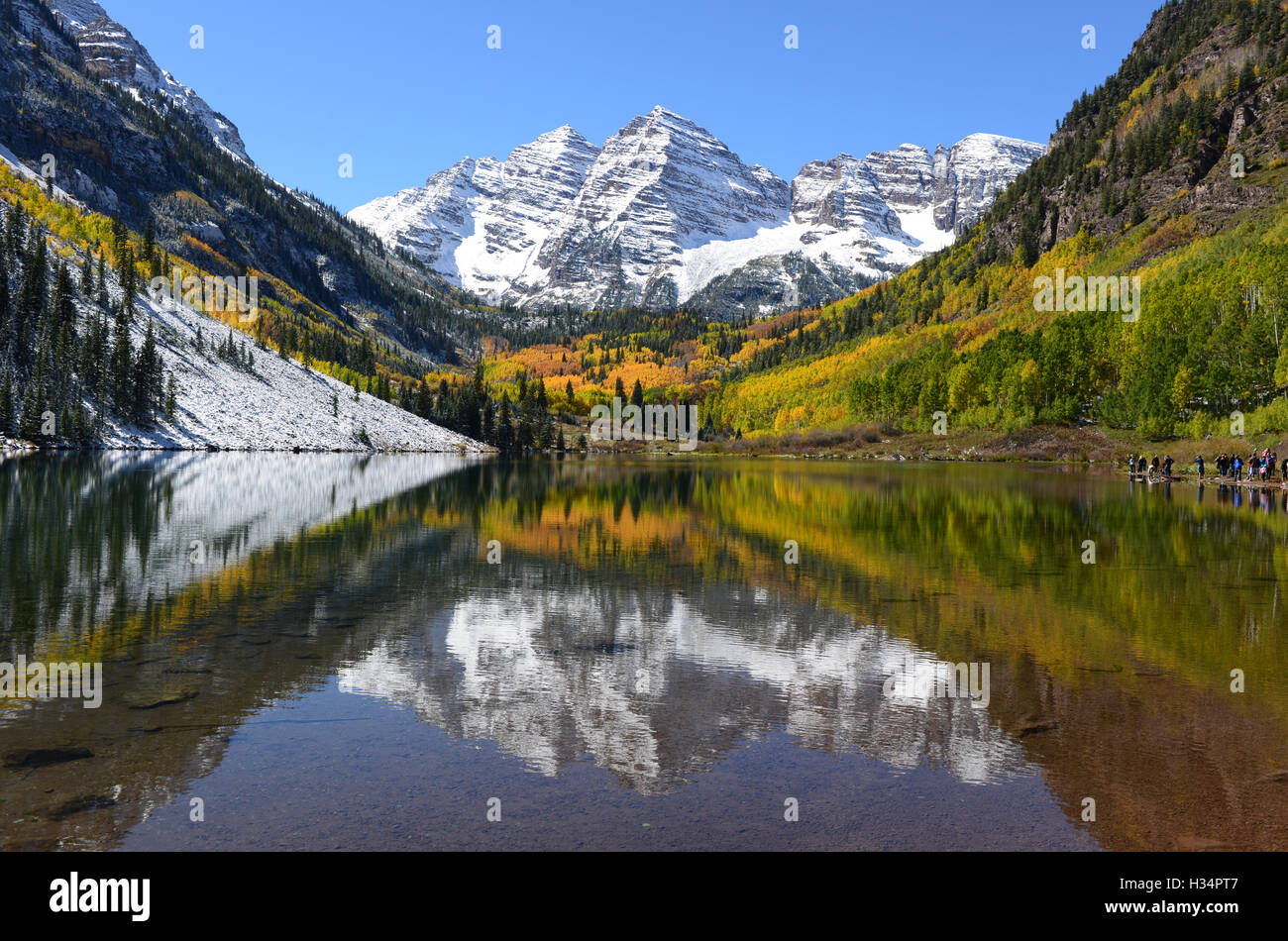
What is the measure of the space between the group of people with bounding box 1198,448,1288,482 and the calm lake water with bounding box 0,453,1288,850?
1678 inches

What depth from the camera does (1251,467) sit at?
235ft

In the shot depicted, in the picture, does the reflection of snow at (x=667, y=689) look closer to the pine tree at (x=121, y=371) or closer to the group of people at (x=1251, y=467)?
the group of people at (x=1251, y=467)

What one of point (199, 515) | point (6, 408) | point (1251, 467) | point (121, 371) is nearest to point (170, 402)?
point (121, 371)

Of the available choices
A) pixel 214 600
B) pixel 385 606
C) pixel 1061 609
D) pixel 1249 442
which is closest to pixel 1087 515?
pixel 1061 609

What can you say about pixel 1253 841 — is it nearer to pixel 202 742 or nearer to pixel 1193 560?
pixel 202 742

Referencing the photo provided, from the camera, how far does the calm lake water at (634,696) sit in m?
8.01

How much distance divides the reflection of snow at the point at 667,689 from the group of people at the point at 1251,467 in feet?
204

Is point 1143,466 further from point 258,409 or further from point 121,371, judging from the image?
point 121,371

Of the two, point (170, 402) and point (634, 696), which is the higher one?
point (170, 402)

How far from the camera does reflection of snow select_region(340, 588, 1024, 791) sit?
10016 millimetres

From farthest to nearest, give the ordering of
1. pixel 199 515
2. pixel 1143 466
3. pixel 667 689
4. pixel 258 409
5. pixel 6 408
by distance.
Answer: pixel 258 409, pixel 6 408, pixel 1143 466, pixel 199 515, pixel 667 689

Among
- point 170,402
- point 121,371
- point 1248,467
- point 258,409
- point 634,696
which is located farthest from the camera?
point 258,409

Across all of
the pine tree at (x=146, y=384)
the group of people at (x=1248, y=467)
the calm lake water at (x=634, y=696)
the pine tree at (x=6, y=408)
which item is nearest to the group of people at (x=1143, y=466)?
the group of people at (x=1248, y=467)

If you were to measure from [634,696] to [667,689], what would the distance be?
0.62 m
